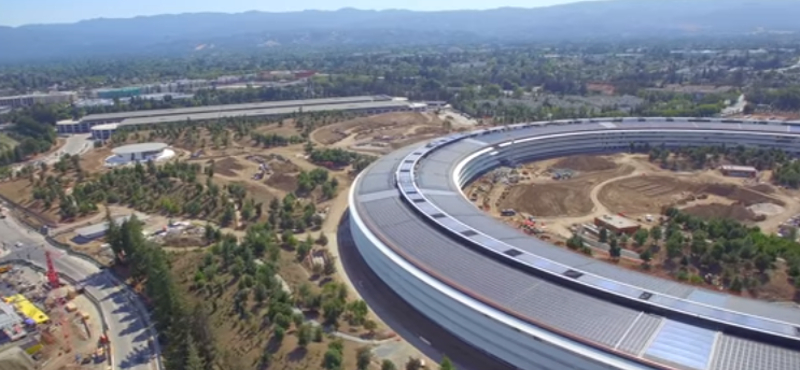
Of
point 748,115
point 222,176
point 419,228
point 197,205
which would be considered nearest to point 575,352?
point 419,228

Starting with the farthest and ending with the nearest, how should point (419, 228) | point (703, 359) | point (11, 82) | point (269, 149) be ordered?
1. point (11, 82)
2. point (269, 149)
3. point (419, 228)
4. point (703, 359)

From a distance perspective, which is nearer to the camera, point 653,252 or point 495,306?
point 495,306

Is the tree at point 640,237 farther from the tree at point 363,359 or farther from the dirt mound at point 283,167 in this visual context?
the dirt mound at point 283,167

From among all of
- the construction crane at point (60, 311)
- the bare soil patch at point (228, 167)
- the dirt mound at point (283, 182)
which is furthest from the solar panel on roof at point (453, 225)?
the bare soil patch at point (228, 167)

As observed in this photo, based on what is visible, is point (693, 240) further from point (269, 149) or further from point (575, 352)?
point (269, 149)

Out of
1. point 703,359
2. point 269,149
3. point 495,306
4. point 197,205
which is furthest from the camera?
point 269,149

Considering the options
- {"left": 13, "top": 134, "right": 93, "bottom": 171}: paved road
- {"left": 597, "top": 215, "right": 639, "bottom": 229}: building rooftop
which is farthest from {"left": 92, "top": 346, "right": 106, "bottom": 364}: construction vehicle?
{"left": 13, "top": 134, "right": 93, "bottom": 171}: paved road

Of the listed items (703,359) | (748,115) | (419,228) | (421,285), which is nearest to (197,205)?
(419,228)

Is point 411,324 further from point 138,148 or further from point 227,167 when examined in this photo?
point 138,148
